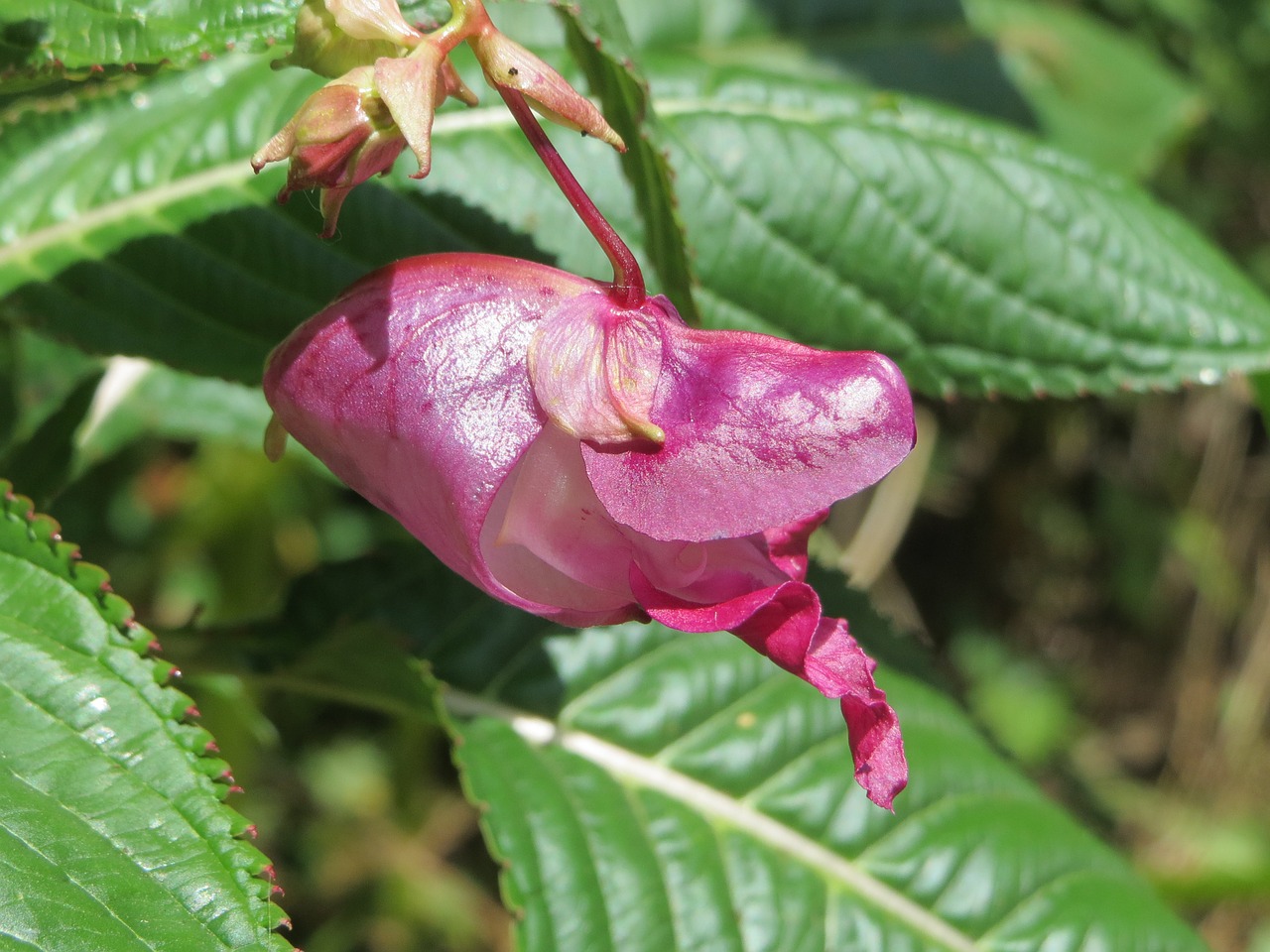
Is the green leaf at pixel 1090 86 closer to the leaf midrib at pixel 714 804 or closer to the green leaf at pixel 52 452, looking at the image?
the leaf midrib at pixel 714 804

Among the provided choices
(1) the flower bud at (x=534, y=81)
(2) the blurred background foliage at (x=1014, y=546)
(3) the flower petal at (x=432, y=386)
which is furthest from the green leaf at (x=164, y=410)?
(1) the flower bud at (x=534, y=81)

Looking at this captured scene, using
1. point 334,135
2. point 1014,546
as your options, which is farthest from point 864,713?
point 1014,546

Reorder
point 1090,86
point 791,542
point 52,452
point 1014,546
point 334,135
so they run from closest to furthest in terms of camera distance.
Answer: point 334,135 → point 791,542 → point 52,452 → point 1090,86 → point 1014,546

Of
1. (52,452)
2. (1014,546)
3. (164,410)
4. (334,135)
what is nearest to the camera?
(334,135)

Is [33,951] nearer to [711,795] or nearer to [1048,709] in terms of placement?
[711,795]

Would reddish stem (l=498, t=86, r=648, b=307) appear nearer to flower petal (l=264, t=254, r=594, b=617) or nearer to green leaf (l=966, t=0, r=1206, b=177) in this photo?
flower petal (l=264, t=254, r=594, b=617)

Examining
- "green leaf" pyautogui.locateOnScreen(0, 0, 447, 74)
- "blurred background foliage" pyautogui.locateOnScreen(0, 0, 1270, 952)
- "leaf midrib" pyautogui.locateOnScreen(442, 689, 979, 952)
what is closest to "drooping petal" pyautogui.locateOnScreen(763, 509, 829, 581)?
"green leaf" pyautogui.locateOnScreen(0, 0, 447, 74)

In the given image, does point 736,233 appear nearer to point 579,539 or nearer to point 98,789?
point 579,539
